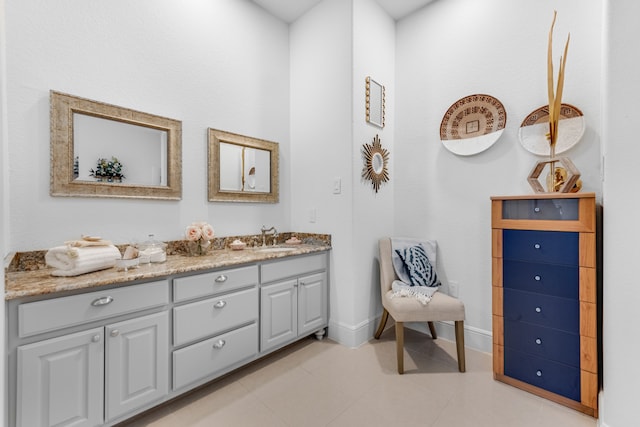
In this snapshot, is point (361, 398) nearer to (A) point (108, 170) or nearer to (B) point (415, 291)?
(B) point (415, 291)

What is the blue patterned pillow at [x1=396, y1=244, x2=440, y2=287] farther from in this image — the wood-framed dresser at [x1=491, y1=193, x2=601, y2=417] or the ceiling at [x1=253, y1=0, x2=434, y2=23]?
the ceiling at [x1=253, y1=0, x2=434, y2=23]

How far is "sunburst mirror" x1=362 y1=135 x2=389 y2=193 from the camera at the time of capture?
2.54 m

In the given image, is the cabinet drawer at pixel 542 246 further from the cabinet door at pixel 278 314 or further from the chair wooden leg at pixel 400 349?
the cabinet door at pixel 278 314

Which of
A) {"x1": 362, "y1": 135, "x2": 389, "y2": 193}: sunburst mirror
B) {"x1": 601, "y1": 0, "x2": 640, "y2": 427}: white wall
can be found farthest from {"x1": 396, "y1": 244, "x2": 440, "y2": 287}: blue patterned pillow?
{"x1": 601, "y1": 0, "x2": 640, "y2": 427}: white wall

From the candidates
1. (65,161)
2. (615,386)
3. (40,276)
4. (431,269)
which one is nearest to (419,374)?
(431,269)

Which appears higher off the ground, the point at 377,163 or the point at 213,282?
the point at 377,163

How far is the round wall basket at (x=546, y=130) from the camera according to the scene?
1912 mm

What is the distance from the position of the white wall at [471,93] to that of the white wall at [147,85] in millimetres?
1263

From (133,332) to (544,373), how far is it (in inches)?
94.5

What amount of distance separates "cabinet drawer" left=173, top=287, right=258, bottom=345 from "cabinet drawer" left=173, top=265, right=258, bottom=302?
5 centimetres

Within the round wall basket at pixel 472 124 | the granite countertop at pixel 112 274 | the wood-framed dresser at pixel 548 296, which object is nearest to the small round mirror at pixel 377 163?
the round wall basket at pixel 472 124

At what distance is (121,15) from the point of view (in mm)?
1866

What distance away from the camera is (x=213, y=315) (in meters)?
1.78

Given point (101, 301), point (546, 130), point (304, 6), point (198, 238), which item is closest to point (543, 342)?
point (546, 130)
